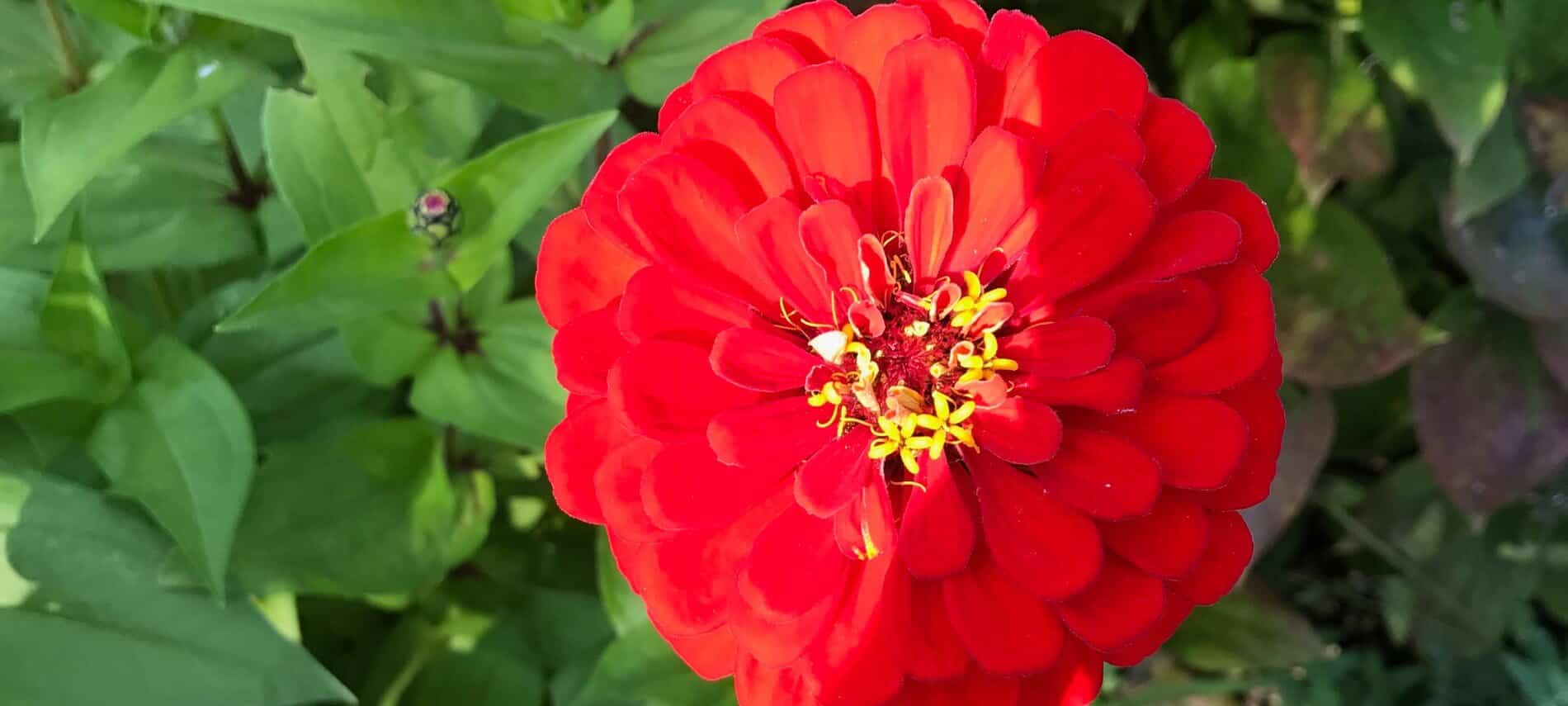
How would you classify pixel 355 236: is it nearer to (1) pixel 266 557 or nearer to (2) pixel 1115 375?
(1) pixel 266 557

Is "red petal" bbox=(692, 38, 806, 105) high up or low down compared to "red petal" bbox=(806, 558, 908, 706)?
up

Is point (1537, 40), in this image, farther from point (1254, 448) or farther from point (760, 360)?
point (760, 360)

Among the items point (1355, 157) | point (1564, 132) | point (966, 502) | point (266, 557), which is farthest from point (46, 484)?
point (1564, 132)

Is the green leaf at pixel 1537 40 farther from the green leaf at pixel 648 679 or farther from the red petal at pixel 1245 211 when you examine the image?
the green leaf at pixel 648 679

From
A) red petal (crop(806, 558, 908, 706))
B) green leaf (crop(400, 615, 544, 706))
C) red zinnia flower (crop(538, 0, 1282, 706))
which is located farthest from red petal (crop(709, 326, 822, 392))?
green leaf (crop(400, 615, 544, 706))

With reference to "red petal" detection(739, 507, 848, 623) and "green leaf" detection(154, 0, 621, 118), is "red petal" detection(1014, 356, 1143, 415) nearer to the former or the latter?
"red petal" detection(739, 507, 848, 623)

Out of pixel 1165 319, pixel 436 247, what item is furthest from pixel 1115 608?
pixel 436 247

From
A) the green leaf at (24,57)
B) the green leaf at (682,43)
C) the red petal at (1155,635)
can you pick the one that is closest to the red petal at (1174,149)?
the red petal at (1155,635)
